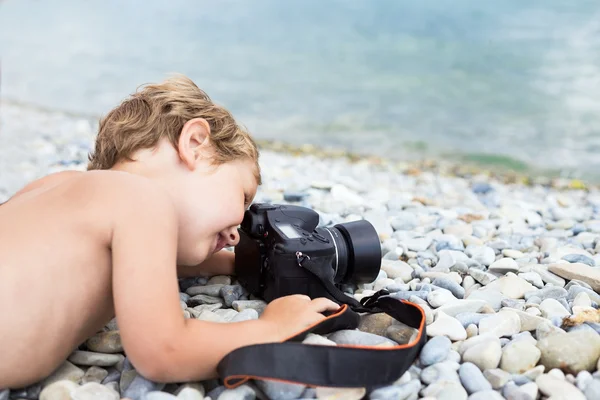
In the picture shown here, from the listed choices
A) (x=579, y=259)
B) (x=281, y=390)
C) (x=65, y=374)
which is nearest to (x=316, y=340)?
(x=281, y=390)

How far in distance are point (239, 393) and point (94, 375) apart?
407 millimetres

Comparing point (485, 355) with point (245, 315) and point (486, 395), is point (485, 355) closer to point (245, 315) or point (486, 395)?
point (486, 395)

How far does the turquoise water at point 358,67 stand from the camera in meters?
7.28

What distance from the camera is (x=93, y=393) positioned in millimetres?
1434

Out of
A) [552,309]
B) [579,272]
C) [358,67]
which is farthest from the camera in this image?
[358,67]

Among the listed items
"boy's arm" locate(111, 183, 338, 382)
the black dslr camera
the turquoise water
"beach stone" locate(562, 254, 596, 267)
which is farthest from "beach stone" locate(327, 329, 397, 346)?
the turquoise water

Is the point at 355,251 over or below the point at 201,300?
over

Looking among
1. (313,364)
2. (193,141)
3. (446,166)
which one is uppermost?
(193,141)

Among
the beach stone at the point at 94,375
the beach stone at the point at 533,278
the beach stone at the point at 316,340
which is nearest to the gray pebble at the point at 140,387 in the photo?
the beach stone at the point at 94,375

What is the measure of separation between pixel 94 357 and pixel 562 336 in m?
1.16

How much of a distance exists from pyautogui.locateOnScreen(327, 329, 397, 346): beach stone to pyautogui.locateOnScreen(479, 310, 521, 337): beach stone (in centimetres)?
26

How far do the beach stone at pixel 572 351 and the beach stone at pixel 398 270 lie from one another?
68 centimetres

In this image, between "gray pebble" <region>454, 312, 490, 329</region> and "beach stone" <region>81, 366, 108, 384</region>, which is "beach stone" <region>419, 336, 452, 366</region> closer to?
"gray pebble" <region>454, 312, 490, 329</region>

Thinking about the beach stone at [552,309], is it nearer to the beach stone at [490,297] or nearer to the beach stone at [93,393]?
the beach stone at [490,297]
